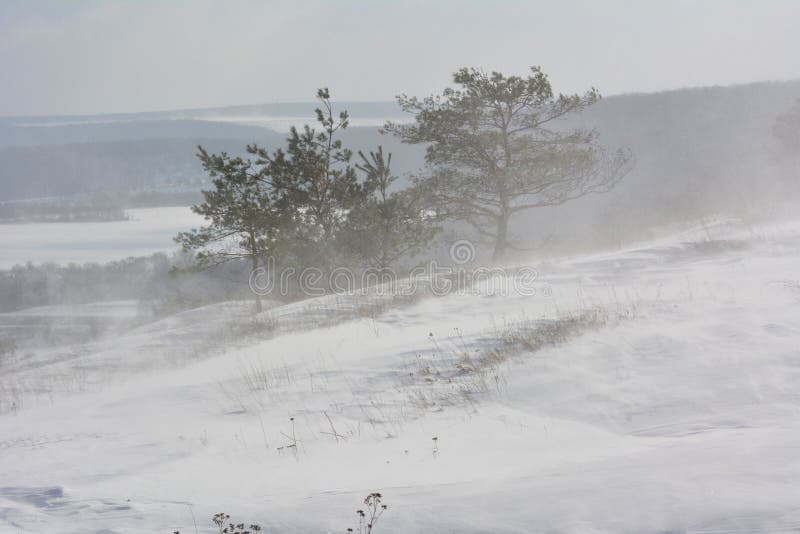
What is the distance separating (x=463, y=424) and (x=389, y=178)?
1589 cm

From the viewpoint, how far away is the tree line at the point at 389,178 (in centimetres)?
2047

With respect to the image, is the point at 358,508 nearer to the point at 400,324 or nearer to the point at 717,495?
the point at 717,495

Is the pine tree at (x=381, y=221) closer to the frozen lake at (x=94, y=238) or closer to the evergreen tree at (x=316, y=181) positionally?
the evergreen tree at (x=316, y=181)

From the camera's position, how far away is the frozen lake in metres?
118

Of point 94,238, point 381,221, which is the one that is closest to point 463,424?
point 381,221

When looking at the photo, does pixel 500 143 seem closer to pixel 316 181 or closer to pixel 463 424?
pixel 316 181

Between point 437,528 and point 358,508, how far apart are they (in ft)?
2.06

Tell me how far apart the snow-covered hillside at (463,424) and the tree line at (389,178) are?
10393 millimetres

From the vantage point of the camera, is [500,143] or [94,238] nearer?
[500,143]

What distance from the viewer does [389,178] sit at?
21.0 meters

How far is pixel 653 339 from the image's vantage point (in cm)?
698

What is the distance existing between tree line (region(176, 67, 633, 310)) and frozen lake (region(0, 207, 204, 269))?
284ft

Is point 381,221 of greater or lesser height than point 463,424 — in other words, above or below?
above

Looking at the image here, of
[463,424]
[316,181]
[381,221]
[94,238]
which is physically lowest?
[463,424]
